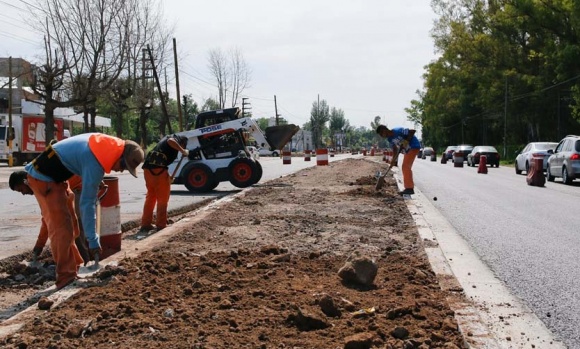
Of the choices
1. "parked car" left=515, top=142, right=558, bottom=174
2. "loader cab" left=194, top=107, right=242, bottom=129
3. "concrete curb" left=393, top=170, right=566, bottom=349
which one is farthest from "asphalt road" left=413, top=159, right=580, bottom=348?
"parked car" left=515, top=142, right=558, bottom=174

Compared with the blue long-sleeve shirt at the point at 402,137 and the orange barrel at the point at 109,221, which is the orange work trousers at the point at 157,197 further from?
the blue long-sleeve shirt at the point at 402,137

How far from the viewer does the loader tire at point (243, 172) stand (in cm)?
1723

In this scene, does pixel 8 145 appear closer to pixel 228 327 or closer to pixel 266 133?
pixel 266 133

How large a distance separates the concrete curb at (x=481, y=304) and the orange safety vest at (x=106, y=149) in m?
2.93

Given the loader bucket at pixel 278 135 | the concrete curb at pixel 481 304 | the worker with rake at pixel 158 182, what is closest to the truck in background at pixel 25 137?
the loader bucket at pixel 278 135

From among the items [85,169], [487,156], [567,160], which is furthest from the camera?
[487,156]

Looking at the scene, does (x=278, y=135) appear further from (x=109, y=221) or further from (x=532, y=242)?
(x=109, y=221)

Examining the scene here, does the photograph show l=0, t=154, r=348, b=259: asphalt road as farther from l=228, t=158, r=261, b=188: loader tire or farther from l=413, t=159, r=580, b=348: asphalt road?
l=413, t=159, r=580, b=348: asphalt road

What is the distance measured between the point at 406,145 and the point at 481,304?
9.97 meters

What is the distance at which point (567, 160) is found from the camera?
66.9 ft

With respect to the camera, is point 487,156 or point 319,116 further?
point 319,116

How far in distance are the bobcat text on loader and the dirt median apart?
8600 mm

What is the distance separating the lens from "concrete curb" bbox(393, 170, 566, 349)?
4.11 metres

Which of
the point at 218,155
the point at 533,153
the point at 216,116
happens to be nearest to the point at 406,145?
the point at 218,155
